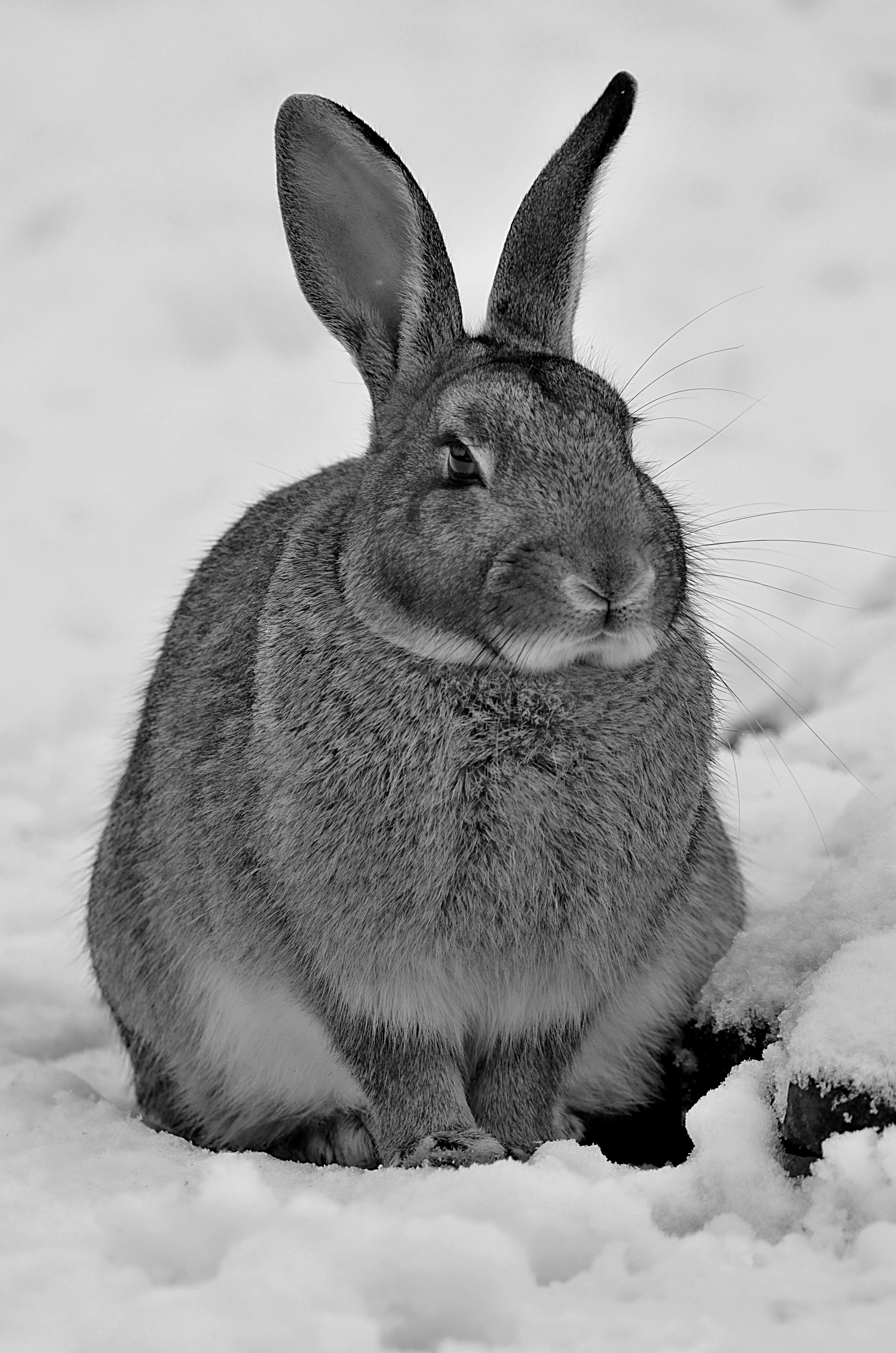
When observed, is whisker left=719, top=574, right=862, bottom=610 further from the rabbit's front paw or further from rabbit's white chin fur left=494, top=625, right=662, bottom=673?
the rabbit's front paw

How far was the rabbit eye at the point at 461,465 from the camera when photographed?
4176 millimetres

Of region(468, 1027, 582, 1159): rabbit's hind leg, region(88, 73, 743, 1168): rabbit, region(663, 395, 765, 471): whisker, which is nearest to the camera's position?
region(88, 73, 743, 1168): rabbit

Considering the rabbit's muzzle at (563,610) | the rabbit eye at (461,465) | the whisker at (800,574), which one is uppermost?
the rabbit eye at (461,465)

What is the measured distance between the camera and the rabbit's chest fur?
421 centimetres

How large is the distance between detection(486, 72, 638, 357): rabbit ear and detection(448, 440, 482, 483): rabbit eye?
0.74 m

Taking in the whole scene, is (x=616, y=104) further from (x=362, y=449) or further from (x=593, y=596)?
(x=593, y=596)

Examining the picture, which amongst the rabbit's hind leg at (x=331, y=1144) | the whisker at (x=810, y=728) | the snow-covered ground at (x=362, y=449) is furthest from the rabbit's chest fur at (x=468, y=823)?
the whisker at (x=810, y=728)

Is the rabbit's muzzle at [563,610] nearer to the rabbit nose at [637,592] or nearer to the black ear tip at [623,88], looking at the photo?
the rabbit nose at [637,592]

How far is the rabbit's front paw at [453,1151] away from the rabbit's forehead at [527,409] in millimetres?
1666

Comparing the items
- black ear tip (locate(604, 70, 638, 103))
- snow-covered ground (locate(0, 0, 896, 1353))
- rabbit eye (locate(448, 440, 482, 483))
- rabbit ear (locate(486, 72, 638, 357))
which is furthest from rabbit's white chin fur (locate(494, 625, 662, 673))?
black ear tip (locate(604, 70, 638, 103))

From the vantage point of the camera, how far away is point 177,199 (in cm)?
914

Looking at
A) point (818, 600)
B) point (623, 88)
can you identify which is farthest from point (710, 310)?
point (623, 88)

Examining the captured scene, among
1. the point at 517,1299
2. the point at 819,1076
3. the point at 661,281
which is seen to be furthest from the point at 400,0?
the point at 517,1299

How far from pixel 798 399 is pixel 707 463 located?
634 mm
